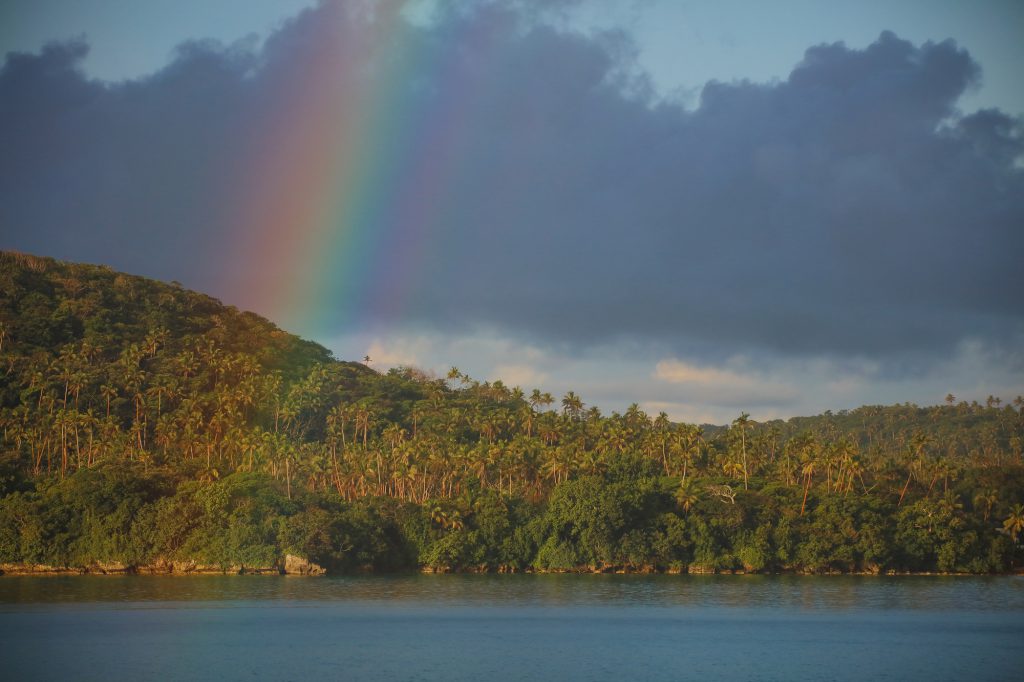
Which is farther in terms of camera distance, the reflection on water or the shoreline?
the shoreline

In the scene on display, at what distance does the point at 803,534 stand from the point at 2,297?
150 meters

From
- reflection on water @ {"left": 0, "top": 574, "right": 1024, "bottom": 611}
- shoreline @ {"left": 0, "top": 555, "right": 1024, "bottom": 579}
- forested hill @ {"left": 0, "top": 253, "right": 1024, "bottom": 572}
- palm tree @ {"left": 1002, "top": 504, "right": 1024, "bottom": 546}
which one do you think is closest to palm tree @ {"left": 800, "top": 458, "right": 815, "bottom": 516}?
forested hill @ {"left": 0, "top": 253, "right": 1024, "bottom": 572}

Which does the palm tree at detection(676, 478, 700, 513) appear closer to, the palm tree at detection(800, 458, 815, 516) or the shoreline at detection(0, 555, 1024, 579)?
the shoreline at detection(0, 555, 1024, 579)

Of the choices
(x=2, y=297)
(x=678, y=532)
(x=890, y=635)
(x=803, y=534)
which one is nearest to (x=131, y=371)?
(x=2, y=297)

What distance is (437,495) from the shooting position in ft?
478

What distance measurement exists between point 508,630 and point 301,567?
162 ft

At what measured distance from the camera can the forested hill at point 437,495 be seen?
11400 centimetres

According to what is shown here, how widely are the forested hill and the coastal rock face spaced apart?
136 centimetres

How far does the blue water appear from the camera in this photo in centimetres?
5800

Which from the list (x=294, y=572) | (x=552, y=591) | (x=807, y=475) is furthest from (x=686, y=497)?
(x=294, y=572)

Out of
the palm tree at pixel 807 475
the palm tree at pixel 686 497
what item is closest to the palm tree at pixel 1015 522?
the palm tree at pixel 807 475

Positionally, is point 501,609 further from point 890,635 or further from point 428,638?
point 890,635

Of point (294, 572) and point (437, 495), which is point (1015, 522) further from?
→ point (294, 572)

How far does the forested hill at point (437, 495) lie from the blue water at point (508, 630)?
6895mm
